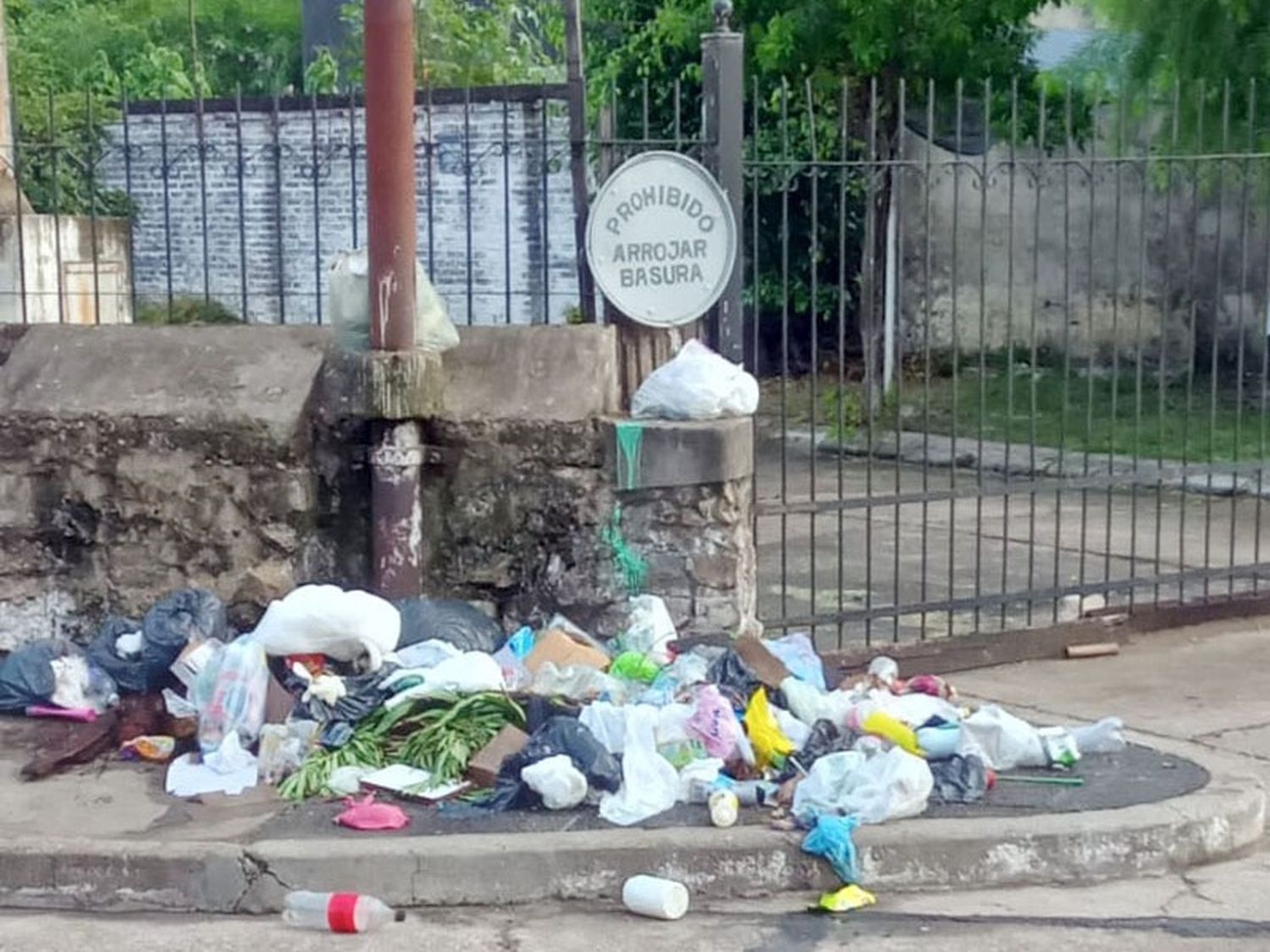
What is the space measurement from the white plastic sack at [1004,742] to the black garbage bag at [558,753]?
123 centimetres

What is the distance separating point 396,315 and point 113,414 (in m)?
1.21

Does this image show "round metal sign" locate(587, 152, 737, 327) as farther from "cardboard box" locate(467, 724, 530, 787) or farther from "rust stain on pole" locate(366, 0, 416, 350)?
"cardboard box" locate(467, 724, 530, 787)

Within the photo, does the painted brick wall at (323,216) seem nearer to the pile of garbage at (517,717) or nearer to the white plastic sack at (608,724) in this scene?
the pile of garbage at (517,717)

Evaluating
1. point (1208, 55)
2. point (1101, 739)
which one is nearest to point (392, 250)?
point (1101, 739)

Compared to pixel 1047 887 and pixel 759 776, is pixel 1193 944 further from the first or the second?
pixel 759 776

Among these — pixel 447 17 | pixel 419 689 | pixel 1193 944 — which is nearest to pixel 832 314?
pixel 447 17

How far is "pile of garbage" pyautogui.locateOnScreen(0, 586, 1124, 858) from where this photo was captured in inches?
229

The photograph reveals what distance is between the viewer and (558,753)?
19.4 ft

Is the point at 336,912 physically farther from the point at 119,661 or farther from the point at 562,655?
the point at 119,661

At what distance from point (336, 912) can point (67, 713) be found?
217 centimetres

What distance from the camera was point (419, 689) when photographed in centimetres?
634

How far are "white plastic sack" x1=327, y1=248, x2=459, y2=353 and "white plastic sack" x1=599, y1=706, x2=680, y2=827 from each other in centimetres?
196

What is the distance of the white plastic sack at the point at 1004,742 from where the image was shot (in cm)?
620

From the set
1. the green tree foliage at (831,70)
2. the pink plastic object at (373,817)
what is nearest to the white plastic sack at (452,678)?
the pink plastic object at (373,817)
